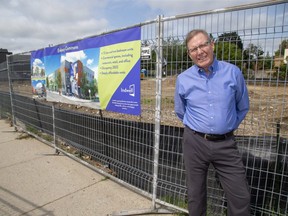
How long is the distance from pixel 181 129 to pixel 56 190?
234cm

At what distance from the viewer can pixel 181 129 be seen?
3584mm

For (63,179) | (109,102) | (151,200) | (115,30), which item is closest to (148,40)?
(115,30)

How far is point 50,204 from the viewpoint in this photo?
4.03m

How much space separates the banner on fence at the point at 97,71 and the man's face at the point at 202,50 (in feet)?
3.72

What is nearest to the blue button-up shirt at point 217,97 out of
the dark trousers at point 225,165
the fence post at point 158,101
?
the dark trousers at point 225,165

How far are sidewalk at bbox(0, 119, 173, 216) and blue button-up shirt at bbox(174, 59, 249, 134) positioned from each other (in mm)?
1924

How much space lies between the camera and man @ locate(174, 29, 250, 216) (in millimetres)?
2496

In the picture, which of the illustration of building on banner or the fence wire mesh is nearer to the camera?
the fence wire mesh

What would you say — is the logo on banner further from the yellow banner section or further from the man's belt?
the man's belt

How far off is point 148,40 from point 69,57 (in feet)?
7.71

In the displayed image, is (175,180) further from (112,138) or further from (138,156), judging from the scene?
(112,138)

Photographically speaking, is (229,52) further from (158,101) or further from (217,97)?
(158,101)

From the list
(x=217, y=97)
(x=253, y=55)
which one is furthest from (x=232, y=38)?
(x=217, y=97)

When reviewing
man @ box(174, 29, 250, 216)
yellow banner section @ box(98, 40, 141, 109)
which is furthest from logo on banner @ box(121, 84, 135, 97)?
man @ box(174, 29, 250, 216)
